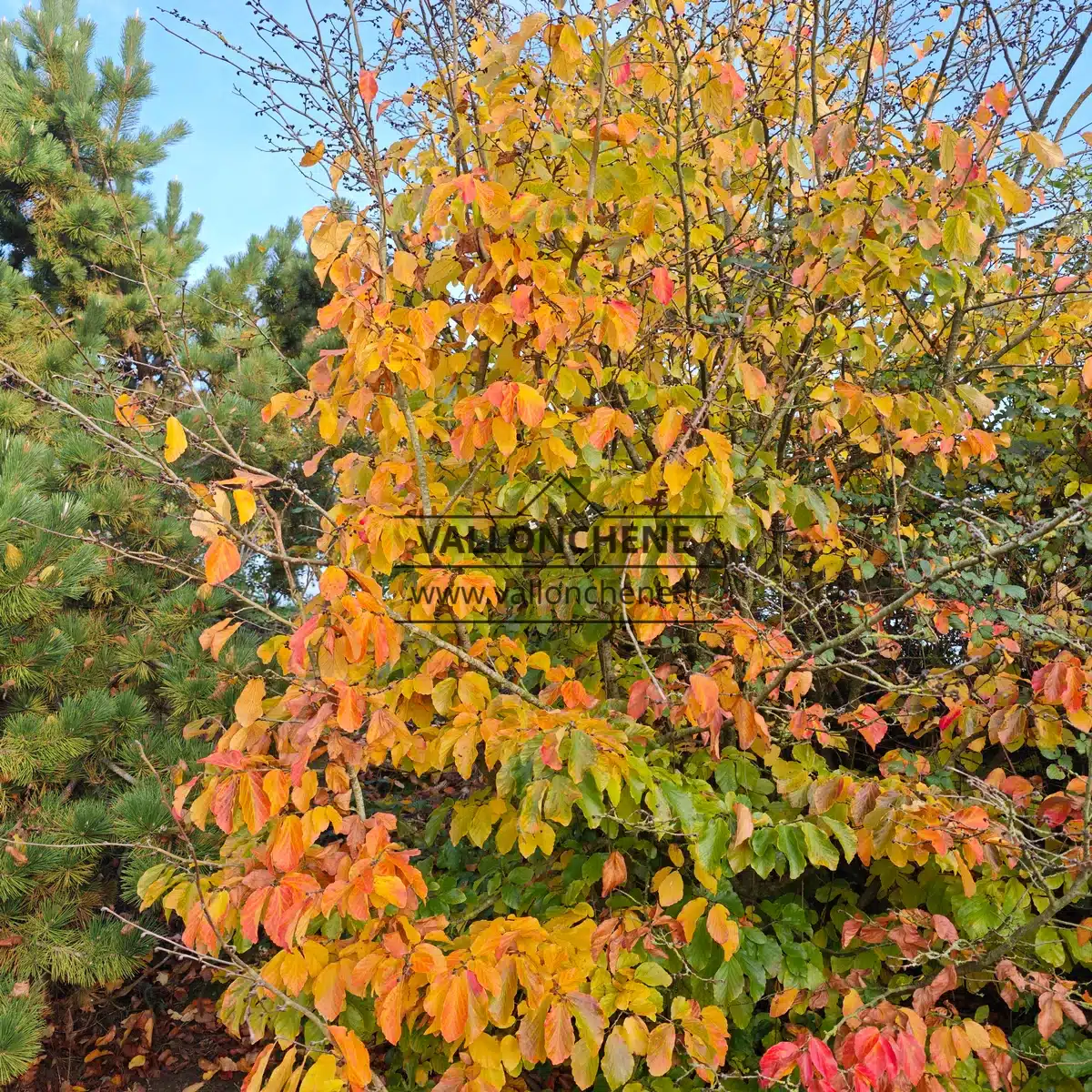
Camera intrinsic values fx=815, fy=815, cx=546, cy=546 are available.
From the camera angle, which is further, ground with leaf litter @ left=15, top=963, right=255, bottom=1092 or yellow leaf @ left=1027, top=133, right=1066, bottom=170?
ground with leaf litter @ left=15, top=963, right=255, bottom=1092

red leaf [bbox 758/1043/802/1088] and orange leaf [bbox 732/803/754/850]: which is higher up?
orange leaf [bbox 732/803/754/850]

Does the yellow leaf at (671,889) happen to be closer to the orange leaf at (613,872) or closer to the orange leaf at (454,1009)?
the orange leaf at (613,872)

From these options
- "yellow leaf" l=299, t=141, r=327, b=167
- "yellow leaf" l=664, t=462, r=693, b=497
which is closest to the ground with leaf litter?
"yellow leaf" l=664, t=462, r=693, b=497

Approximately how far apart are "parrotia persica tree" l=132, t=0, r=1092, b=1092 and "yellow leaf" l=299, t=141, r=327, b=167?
18mm

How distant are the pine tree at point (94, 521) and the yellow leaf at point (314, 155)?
489mm

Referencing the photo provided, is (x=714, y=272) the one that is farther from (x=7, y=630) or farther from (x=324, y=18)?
(x=7, y=630)

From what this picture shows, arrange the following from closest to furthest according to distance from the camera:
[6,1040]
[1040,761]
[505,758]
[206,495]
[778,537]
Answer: [206,495], [505,758], [6,1040], [778,537], [1040,761]

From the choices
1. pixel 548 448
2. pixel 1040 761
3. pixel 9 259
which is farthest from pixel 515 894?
pixel 9 259

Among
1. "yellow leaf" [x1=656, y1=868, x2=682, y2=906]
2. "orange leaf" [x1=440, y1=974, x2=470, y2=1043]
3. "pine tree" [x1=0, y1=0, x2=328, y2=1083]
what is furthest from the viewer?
"pine tree" [x1=0, y1=0, x2=328, y2=1083]

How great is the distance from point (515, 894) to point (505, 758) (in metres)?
0.78

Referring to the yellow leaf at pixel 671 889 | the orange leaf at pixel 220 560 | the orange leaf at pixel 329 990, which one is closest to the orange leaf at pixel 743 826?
the yellow leaf at pixel 671 889

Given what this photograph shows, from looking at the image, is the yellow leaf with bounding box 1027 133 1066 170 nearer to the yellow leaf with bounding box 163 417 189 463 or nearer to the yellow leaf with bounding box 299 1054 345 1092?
the yellow leaf with bounding box 163 417 189 463

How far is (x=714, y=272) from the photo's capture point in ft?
8.89

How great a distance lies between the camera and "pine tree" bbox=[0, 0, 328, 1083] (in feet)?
8.61
